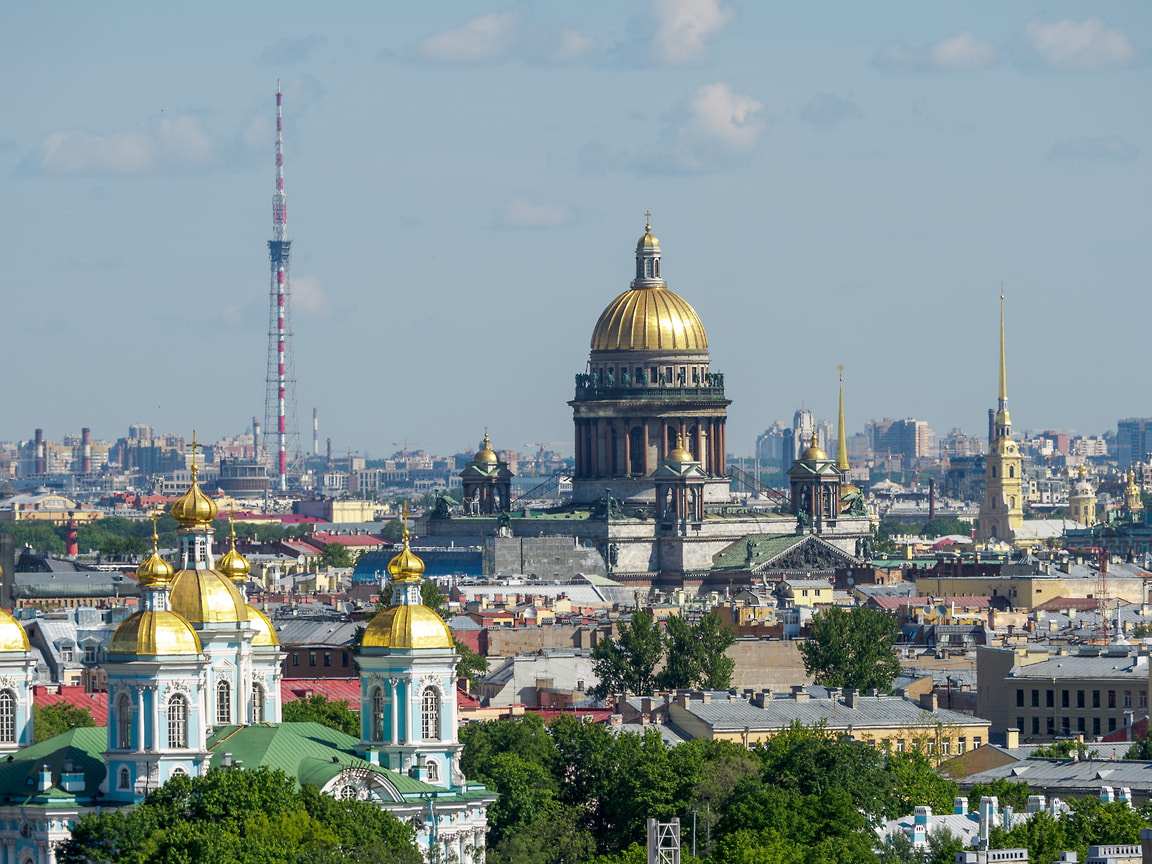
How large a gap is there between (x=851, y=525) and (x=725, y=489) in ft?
18.6

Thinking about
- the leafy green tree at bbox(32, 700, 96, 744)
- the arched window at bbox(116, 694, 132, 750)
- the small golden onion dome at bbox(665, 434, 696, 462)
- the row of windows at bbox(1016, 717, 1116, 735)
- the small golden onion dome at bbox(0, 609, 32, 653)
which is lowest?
the row of windows at bbox(1016, 717, 1116, 735)

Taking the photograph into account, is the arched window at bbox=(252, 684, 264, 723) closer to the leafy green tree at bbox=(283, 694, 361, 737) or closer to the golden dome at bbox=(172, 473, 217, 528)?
the golden dome at bbox=(172, 473, 217, 528)

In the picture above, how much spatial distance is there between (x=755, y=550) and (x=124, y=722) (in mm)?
94407

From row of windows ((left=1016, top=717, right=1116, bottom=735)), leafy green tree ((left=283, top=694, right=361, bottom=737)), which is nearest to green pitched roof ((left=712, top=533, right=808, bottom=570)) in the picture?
row of windows ((left=1016, top=717, right=1116, bottom=735))

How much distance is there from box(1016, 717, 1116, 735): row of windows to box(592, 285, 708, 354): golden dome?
68.2 metres

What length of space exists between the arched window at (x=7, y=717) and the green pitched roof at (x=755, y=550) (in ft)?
293

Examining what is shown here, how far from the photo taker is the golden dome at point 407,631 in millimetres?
69688

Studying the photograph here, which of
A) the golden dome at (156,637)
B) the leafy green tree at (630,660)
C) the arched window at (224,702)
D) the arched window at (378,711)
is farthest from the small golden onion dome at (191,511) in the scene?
the leafy green tree at (630,660)

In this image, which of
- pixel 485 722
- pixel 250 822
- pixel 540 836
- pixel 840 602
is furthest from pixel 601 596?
pixel 250 822

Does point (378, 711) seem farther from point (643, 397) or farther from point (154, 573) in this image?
point (643, 397)

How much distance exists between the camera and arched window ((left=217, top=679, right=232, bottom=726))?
72.1 metres

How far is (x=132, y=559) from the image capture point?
18400cm

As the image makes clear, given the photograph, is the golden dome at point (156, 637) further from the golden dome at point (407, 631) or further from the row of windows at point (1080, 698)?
the row of windows at point (1080, 698)

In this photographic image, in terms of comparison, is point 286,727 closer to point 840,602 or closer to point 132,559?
point 840,602
